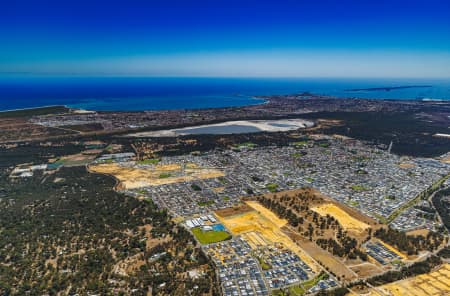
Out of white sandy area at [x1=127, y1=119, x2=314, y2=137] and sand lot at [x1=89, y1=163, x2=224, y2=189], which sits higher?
white sandy area at [x1=127, y1=119, x2=314, y2=137]

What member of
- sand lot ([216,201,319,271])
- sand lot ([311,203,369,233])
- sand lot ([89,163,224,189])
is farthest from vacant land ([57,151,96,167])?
sand lot ([311,203,369,233])

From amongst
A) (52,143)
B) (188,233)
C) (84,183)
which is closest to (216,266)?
(188,233)

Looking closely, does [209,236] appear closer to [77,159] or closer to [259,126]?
[77,159]

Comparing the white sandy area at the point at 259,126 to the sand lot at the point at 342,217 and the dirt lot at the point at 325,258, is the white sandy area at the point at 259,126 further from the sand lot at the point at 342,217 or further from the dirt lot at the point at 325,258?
the dirt lot at the point at 325,258

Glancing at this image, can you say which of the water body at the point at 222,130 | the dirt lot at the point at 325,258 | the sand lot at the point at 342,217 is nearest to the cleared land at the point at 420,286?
the dirt lot at the point at 325,258

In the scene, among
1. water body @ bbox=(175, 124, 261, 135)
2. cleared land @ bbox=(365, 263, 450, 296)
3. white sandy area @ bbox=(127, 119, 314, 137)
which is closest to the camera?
cleared land @ bbox=(365, 263, 450, 296)

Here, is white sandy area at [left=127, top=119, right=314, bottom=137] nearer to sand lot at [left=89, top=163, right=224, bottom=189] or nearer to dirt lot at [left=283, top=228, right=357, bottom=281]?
sand lot at [left=89, top=163, right=224, bottom=189]

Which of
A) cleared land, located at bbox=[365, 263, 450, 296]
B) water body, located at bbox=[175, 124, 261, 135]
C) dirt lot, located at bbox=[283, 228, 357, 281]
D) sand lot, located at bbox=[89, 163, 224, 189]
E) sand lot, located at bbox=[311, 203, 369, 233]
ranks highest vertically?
water body, located at bbox=[175, 124, 261, 135]

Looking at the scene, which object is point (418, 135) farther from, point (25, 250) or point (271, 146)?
point (25, 250)
